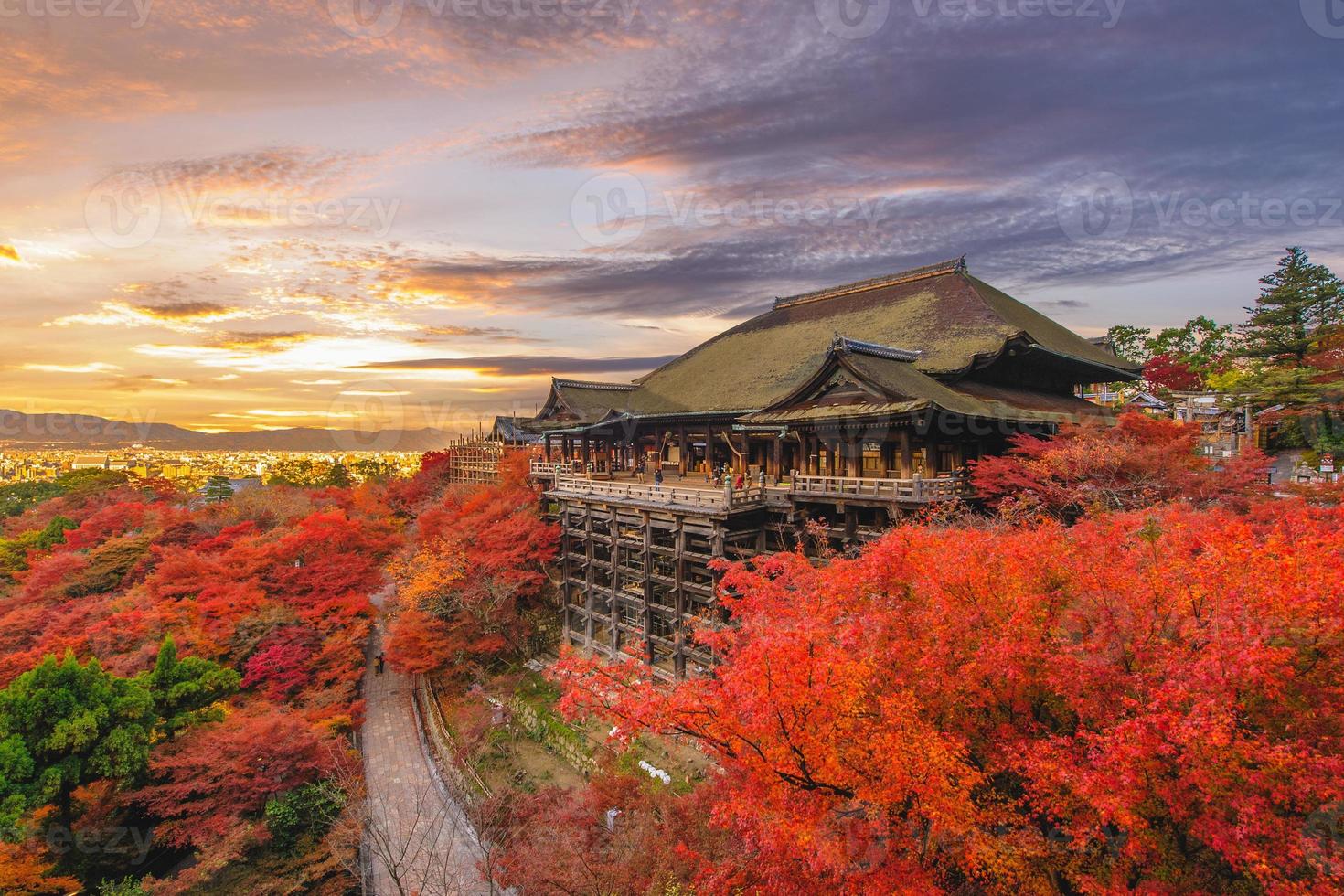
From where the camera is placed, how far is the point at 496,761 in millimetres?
21547

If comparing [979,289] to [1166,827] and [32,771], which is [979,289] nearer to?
[1166,827]

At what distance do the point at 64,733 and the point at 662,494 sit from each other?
56.0ft

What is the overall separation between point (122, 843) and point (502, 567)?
1443 centimetres

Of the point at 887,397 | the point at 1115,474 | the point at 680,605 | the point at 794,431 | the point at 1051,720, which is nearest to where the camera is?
the point at 1051,720

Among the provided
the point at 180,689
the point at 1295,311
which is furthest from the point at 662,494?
the point at 1295,311

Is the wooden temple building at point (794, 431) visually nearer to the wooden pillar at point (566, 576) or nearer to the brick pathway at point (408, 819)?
the wooden pillar at point (566, 576)

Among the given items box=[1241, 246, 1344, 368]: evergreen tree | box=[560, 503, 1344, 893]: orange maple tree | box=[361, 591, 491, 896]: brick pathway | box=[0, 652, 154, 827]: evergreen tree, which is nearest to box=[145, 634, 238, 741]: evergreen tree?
box=[0, 652, 154, 827]: evergreen tree

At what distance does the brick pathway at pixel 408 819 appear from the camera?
15.4m

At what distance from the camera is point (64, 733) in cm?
1363

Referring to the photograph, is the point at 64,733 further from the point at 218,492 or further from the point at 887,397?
the point at 218,492

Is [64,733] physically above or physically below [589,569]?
below

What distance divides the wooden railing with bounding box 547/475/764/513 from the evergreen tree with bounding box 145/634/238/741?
45.0ft

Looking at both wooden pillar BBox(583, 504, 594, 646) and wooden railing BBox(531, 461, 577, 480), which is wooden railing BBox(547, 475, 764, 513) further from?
wooden railing BBox(531, 461, 577, 480)

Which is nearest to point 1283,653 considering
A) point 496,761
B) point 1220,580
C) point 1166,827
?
point 1220,580
